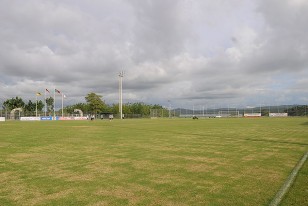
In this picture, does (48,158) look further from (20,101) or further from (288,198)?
(20,101)

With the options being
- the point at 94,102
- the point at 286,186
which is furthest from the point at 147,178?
the point at 94,102

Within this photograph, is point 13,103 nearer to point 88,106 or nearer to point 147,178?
point 88,106

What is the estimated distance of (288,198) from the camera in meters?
6.17

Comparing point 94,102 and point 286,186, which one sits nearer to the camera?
point 286,186

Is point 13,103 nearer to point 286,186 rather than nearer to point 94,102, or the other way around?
point 94,102

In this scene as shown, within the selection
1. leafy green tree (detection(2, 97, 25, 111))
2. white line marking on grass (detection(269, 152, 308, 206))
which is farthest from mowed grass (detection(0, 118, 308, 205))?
leafy green tree (detection(2, 97, 25, 111))

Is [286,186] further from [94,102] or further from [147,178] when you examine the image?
[94,102]

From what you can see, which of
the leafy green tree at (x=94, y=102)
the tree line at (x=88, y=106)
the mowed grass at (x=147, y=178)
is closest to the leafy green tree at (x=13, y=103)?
the tree line at (x=88, y=106)

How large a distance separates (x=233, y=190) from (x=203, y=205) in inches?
52.6

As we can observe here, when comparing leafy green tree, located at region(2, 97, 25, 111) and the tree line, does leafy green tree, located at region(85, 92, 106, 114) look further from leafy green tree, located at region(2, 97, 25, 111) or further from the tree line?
leafy green tree, located at region(2, 97, 25, 111)

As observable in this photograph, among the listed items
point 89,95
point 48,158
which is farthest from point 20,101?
point 48,158

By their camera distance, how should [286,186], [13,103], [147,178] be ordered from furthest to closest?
[13,103]
[147,178]
[286,186]

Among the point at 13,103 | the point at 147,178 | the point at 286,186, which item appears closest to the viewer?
the point at 286,186

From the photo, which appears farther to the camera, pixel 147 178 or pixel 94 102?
pixel 94 102
